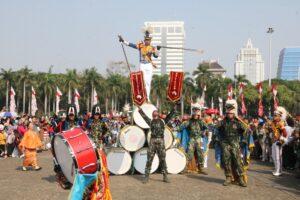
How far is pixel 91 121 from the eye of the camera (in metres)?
11.1

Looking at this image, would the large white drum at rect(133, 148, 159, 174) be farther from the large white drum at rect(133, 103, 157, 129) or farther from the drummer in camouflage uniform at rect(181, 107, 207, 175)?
the drummer in camouflage uniform at rect(181, 107, 207, 175)

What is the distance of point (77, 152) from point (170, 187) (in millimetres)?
5738

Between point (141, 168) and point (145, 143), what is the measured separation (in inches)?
27.5

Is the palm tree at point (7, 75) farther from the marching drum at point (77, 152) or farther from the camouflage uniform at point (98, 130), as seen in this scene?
the marching drum at point (77, 152)

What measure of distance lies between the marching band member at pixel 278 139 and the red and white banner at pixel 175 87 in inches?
115

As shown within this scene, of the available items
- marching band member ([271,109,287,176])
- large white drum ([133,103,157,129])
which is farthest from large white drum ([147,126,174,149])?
marching band member ([271,109,287,176])

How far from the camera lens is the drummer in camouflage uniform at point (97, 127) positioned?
1089 centimetres

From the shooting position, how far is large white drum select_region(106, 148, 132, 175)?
39.7ft

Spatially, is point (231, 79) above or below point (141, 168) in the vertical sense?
above

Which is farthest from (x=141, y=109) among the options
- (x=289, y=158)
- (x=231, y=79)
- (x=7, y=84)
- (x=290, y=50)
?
(x=290, y=50)

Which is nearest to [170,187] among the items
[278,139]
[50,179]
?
[50,179]

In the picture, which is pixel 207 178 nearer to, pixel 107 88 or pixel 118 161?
pixel 118 161

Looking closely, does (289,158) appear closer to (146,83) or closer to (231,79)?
(146,83)

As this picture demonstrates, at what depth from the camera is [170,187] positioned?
10.2 metres
